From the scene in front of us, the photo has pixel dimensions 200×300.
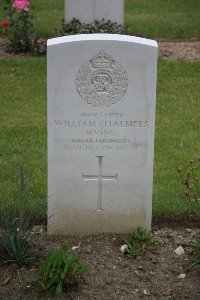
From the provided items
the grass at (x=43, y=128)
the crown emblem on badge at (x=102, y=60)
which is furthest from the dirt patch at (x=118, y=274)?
the crown emblem on badge at (x=102, y=60)

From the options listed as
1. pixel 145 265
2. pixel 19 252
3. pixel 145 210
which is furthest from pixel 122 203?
pixel 19 252

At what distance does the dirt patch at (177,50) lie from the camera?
11344mm

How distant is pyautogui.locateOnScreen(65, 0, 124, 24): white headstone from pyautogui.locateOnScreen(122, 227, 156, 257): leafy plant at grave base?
685 cm

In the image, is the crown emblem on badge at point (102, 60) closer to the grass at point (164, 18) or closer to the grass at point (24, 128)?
the grass at point (24, 128)

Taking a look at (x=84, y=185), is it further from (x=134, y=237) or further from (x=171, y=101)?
(x=171, y=101)

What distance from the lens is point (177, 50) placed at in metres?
11.8

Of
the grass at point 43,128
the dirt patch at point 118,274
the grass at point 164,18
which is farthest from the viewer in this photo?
the grass at point 164,18

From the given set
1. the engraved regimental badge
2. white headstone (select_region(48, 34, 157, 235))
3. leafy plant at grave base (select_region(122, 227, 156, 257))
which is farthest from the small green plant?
the engraved regimental badge

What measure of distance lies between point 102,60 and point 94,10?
266 inches

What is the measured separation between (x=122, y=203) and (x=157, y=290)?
785mm

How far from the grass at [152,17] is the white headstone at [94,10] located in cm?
86

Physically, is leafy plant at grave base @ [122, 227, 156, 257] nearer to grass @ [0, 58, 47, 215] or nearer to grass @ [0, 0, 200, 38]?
grass @ [0, 58, 47, 215]

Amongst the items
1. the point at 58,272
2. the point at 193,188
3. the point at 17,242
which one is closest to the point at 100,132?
the point at 17,242

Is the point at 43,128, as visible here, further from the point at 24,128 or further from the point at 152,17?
the point at 152,17
